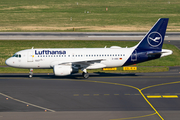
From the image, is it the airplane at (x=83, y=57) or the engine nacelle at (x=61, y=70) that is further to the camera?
the airplane at (x=83, y=57)

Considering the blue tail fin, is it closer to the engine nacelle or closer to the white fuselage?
the white fuselage

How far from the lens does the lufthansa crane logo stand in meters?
48.4

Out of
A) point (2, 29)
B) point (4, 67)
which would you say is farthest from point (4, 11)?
point (4, 67)

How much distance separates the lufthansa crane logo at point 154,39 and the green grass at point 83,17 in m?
46.6

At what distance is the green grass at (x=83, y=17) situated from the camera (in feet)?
327

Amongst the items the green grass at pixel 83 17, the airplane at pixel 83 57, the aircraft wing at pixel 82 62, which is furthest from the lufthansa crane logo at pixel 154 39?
the green grass at pixel 83 17

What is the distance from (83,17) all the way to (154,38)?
74.3 meters

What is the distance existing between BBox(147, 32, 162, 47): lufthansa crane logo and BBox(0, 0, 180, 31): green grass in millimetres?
46580

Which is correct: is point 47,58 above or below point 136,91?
above

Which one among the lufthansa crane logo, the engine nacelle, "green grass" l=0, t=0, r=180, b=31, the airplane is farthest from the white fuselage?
"green grass" l=0, t=0, r=180, b=31

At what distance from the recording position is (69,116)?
98.1 ft

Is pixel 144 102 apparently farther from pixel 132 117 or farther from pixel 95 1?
pixel 95 1

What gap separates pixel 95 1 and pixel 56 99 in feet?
465

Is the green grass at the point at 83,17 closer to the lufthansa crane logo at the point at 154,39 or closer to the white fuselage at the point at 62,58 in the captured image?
the lufthansa crane logo at the point at 154,39
